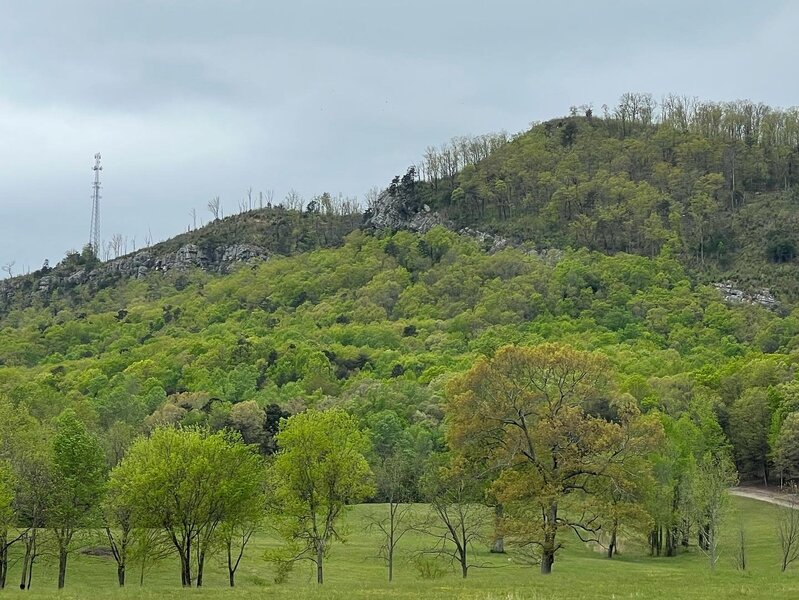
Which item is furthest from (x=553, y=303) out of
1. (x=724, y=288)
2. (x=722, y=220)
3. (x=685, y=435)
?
(x=685, y=435)

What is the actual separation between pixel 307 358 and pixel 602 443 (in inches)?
4496

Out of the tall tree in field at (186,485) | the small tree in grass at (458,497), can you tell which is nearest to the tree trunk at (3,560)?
the tall tree in field at (186,485)

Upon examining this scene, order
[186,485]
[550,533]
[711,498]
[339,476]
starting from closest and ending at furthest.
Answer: [550,533] → [186,485] → [339,476] → [711,498]

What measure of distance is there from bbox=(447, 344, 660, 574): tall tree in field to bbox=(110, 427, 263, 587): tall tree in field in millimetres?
12524

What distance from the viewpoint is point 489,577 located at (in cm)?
4291

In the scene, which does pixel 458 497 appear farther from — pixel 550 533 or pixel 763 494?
pixel 763 494

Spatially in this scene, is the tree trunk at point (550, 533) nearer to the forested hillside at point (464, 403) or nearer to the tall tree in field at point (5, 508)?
the forested hillside at point (464, 403)

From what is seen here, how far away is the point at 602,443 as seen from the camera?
41.6 metres

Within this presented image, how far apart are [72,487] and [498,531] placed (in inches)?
893

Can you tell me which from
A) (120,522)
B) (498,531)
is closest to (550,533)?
(498,531)

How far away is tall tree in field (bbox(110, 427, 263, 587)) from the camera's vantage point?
44.9m

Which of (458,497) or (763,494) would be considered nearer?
(458,497)

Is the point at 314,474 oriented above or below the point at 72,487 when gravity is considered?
above

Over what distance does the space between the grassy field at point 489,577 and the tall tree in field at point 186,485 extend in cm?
319
